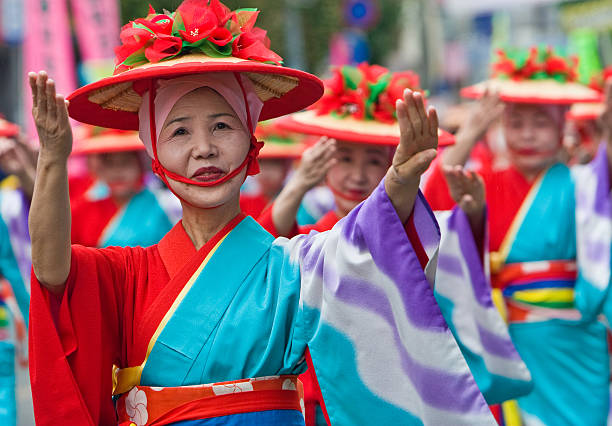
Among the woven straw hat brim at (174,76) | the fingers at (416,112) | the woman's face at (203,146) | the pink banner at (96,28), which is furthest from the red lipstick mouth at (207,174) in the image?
the pink banner at (96,28)

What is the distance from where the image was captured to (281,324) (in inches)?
109

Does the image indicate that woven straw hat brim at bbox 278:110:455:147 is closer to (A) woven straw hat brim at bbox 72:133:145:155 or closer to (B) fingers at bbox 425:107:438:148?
(B) fingers at bbox 425:107:438:148

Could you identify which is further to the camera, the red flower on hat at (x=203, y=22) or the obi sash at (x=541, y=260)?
the obi sash at (x=541, y=260)

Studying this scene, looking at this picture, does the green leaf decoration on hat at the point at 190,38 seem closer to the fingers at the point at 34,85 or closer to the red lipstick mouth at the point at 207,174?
the red lipstick mouth at the point at 207,174

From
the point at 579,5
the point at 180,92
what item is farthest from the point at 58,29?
the point at 579,5

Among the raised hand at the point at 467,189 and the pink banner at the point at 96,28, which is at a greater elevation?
the pink banner at the point at 96,28

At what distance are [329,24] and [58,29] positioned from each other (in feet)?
46.5

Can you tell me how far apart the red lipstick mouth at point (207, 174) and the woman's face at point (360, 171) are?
4.47 ft

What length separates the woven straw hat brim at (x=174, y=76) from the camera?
109 inches

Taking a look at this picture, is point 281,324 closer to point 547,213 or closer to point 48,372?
point 48,372

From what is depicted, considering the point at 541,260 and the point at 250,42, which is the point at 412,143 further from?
the point at 541,260

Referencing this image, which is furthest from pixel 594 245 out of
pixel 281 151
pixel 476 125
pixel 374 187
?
pixel 281 151

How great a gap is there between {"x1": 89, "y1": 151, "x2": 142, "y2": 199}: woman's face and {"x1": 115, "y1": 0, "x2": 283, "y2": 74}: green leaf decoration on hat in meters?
3.59

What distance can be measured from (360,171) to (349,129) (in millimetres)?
187
